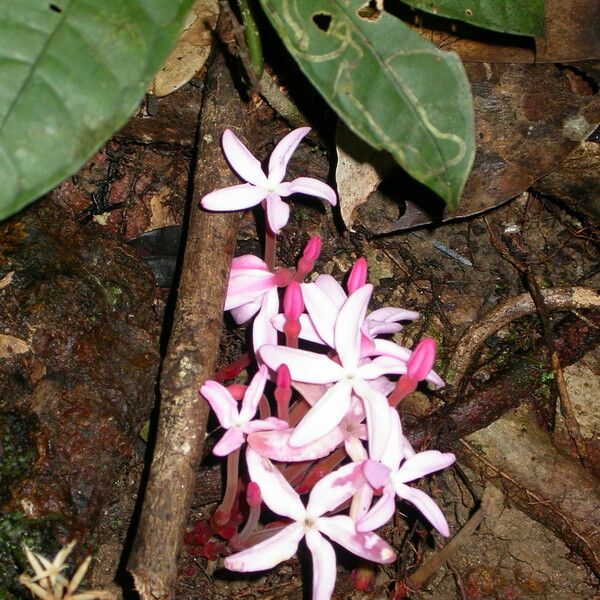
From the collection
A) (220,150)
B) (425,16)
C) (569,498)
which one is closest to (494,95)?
(425,16)

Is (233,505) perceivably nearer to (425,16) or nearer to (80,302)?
(80,302)

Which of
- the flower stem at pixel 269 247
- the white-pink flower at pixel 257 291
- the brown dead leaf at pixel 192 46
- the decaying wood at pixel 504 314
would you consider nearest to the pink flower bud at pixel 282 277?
the white-pink flower at pixel 257 291

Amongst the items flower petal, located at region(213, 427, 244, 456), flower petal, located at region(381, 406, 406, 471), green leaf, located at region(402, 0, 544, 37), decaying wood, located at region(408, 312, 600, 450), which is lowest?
decaying wood, located at region(408, 312, 600, 450)

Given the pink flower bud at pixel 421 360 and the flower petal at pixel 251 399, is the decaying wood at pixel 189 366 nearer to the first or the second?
the flower petal at pixel 251 399

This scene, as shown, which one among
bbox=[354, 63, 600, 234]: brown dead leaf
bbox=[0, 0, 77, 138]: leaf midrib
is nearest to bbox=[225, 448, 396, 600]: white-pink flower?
bbox=[0, 0, 77, 138]: leaf midrib

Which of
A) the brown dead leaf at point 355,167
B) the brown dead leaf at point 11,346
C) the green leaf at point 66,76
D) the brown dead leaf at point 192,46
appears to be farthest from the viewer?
the brown dead leaf at point 192,46

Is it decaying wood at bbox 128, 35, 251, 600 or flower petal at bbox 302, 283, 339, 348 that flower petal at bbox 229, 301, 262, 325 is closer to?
decaying wood at bbox 128, 35, 251, 600
